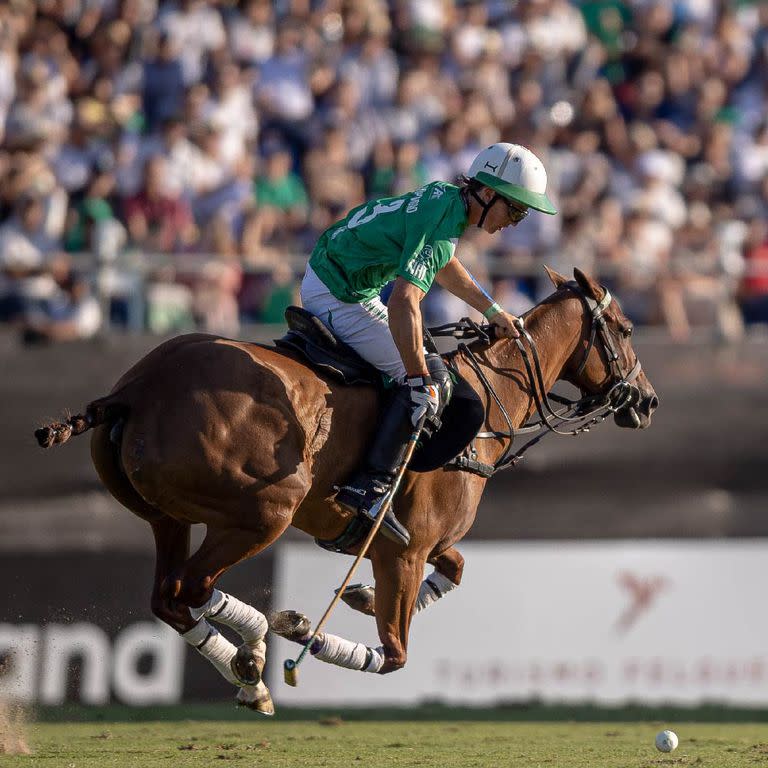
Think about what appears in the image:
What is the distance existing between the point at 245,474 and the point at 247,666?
1.07 meters

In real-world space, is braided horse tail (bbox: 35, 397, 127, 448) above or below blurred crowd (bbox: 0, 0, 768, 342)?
below

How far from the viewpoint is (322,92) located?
14.7 metres

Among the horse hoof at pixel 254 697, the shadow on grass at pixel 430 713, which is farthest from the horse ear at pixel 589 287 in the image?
the shadow on grass at pixel 430 713

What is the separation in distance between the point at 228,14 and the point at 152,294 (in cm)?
383

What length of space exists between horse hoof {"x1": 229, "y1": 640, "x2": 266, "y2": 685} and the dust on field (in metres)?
1.53

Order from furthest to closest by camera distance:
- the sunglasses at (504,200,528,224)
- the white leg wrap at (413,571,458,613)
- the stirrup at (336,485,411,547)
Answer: the white leg wrap at (413,571,458,613), the sunglasses at (504,200,528,224), the stirrup at (336,485,411,547)

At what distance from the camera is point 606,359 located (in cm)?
920

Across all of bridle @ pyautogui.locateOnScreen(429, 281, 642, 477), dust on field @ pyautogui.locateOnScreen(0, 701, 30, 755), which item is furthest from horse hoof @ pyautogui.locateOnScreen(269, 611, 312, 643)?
dust on field @ pyautogui.locateOnScreen(0, 701, 30, 755)

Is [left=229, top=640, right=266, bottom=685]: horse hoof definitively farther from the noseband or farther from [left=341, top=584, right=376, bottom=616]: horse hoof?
the noseband

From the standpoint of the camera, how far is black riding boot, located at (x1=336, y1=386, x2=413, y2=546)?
7.85 metres

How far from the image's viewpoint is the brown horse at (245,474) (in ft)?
24.3

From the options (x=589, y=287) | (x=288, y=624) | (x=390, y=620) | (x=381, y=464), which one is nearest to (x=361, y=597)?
→ (x=390, y=620)

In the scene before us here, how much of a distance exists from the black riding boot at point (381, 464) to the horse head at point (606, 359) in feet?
5.46

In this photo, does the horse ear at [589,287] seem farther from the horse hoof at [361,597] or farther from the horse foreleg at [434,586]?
the horse hoof at [361,597]
